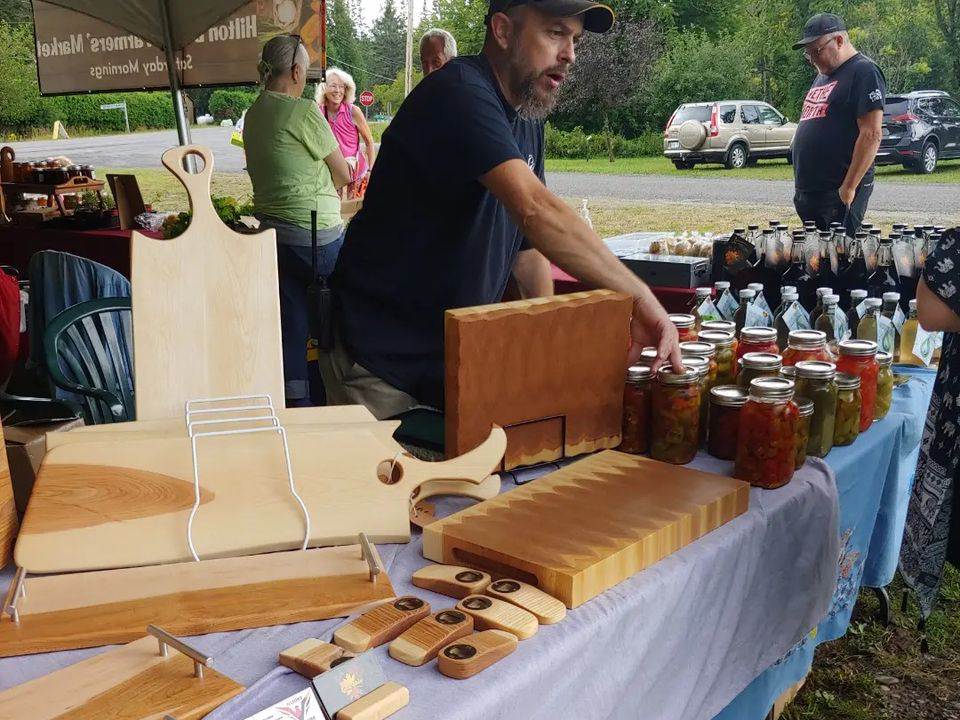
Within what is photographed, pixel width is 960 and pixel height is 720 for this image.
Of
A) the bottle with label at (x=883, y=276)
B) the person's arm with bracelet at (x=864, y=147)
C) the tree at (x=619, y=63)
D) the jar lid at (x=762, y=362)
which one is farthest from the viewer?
the tree at (x=619, y=63)

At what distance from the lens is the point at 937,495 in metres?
1.74

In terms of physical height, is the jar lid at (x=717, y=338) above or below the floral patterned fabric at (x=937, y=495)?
above

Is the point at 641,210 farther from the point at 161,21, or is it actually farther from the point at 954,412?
the point at 954,412

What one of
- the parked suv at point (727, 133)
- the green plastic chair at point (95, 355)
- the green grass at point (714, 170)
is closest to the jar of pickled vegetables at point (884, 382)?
Result: the green plastic chair at point (95, 355)

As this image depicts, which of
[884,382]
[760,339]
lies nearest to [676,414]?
[760,339]

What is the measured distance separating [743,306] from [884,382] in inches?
14.9

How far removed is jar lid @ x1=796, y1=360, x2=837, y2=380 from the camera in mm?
1442

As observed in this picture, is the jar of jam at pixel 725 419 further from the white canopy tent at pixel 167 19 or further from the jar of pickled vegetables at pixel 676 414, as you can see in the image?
the white canopy tent at pixel 167 19

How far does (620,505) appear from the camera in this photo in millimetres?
1156

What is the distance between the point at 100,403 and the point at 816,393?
5.91 ft

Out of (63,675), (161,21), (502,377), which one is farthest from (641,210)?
(63,675)

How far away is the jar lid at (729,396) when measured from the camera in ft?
4.58

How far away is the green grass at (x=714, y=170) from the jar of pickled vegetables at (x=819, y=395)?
8.42m

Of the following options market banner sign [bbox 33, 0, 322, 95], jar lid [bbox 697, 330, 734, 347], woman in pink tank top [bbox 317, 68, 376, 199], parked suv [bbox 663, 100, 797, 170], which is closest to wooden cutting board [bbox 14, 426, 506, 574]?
jar lid [bbox 697, 330, 734, 347]
